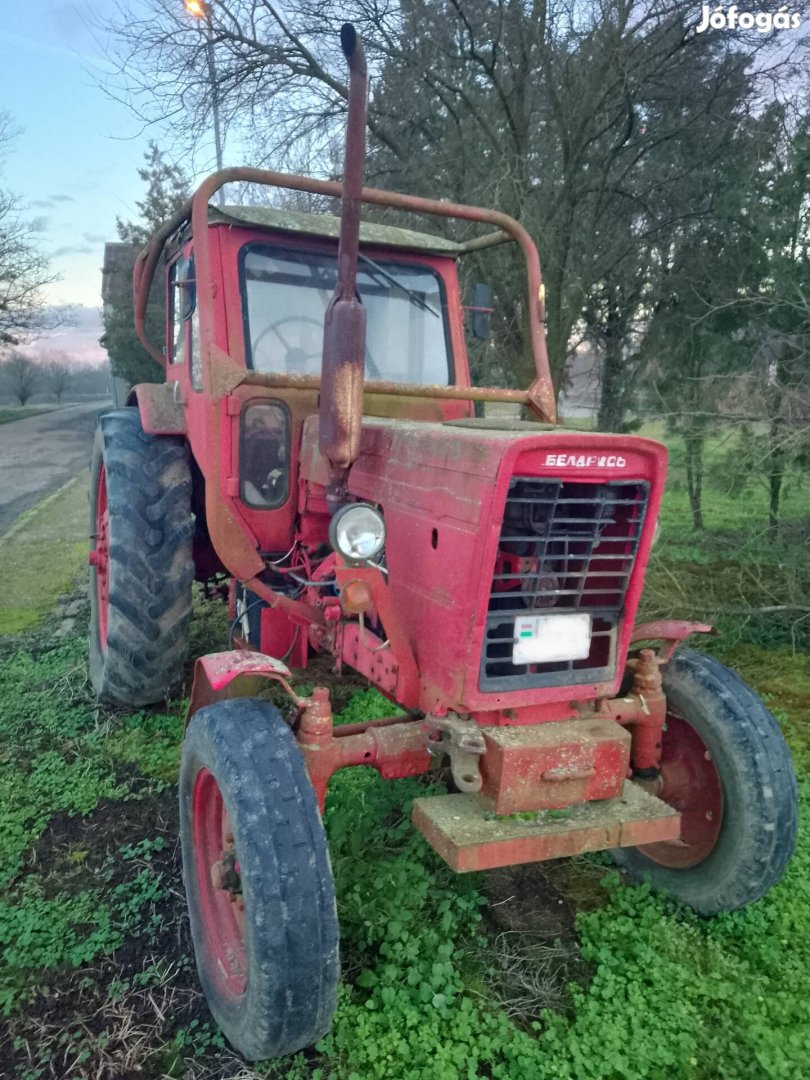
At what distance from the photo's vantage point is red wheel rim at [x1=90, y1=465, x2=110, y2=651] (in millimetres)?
4469

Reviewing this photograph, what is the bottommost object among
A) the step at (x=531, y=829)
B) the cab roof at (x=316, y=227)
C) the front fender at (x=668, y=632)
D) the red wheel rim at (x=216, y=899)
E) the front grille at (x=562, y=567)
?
the red wheel rim at (x=216, y=899)

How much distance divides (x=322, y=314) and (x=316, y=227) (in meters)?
0.35

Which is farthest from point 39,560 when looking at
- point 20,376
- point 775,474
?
point 20,376

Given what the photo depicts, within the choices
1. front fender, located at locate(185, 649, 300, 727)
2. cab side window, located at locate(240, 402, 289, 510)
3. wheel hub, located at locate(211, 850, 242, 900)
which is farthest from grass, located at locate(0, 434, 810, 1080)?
cab side window, located at locate(240, 402, 289, 510)

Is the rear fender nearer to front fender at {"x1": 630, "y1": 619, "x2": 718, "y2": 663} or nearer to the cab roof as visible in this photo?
the cab roof

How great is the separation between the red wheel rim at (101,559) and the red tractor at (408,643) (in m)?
1.39

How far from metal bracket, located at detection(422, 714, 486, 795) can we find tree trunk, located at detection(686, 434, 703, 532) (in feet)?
13.4

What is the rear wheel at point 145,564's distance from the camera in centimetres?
379

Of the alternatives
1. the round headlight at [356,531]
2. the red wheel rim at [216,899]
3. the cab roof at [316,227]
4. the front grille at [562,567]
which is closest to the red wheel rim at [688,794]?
the front grille at [562,567]

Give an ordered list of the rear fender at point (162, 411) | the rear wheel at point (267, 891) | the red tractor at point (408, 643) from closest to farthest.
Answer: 1. the rear wheel at point (267, 891)
2. the red tractor at point (408, 643)
3. the rear fender at point (162, 411)

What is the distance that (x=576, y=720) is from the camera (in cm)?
252

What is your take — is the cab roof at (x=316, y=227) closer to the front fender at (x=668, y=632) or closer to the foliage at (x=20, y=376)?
the front fender at (x=668, y=632)

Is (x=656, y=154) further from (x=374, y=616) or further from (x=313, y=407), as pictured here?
(x=374, y=616)

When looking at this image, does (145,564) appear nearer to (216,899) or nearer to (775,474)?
(216,899)
